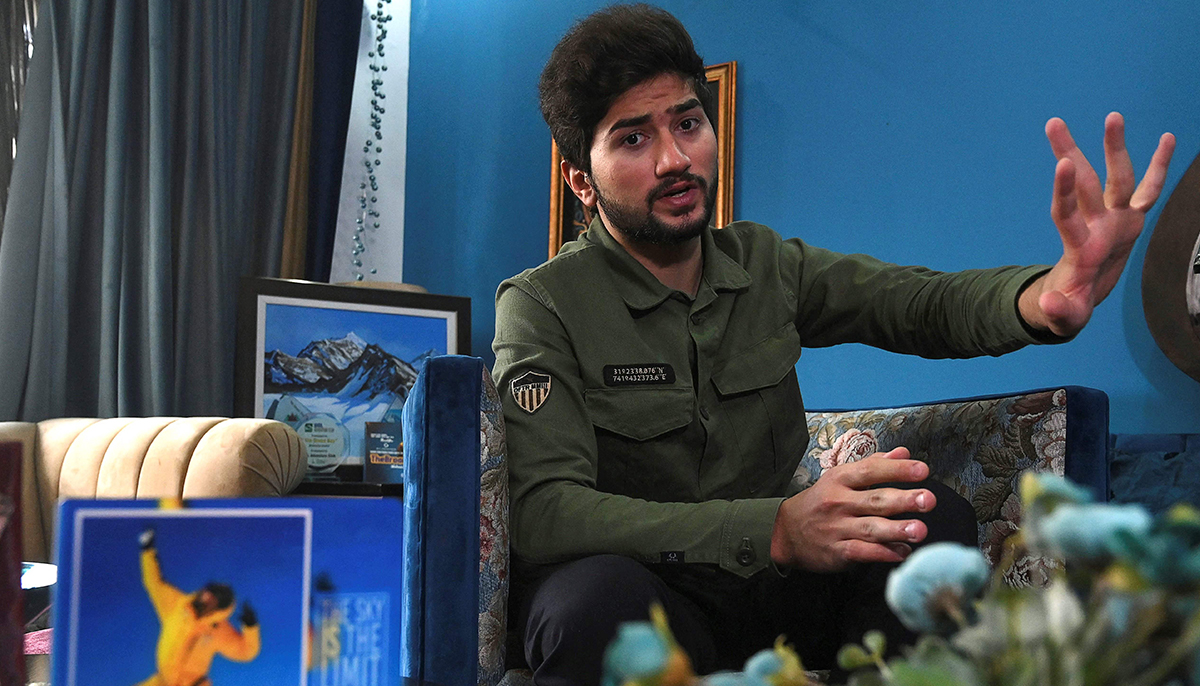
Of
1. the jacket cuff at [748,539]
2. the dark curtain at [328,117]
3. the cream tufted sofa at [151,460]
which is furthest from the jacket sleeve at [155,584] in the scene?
the dark curtain at [328,117]

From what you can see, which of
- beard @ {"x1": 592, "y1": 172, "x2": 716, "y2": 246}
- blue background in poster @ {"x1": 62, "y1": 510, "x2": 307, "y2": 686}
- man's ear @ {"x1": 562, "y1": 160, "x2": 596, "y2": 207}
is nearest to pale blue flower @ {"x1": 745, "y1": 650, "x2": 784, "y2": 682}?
blue background in poster @ {"x1": 62, "y1": 510, "x2": 307, "y2": 686}

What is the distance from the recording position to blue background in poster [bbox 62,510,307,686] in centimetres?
53

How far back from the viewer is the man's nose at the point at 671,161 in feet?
4.48

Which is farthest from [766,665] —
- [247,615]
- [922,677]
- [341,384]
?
[341,384]

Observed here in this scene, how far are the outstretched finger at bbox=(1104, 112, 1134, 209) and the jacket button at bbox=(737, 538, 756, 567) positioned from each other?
54cm

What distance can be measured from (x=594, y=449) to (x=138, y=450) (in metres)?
1.37

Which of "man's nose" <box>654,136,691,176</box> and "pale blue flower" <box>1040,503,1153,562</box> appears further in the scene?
"man's nose" <box>654,136,691,176</box>

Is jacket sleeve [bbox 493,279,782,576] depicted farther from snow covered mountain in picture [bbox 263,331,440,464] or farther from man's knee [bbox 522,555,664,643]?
snow covered mountain in picture [bbox 263,331,440,464]

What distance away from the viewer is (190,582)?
56 cm

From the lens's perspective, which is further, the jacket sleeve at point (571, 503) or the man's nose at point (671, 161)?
the man's nose at point (671, 161)

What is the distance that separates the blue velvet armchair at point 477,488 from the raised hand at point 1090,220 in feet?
0.40

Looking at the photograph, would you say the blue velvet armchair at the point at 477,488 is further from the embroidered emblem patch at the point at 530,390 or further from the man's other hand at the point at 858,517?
the man's other hand at the point at 858,517

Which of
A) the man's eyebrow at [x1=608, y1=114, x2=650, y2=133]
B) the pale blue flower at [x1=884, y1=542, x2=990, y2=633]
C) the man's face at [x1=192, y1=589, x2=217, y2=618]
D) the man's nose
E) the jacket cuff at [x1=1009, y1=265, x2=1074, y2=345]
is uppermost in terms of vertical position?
the man's eyebrow at [x1=608, y1=114, x2=650, y2=133]

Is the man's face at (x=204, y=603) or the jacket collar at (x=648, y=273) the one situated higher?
the jacket collar at (x=648, y=273)
